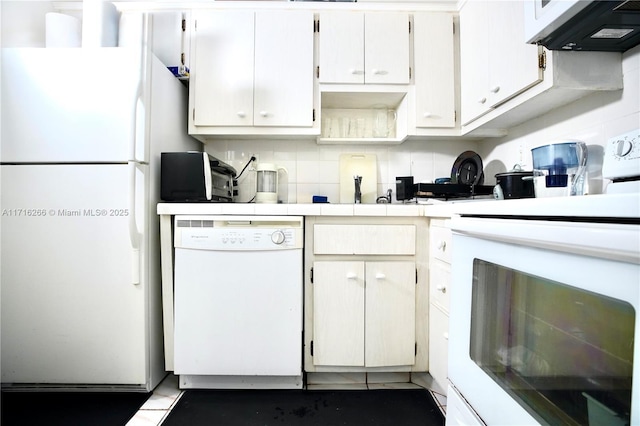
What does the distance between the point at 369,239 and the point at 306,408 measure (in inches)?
31.6

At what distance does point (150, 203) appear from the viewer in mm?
1376

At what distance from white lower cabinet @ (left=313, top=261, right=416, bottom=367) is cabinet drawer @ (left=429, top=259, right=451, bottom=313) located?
8 cm

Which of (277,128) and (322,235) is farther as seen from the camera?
(277,128)

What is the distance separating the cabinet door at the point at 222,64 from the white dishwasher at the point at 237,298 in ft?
2.58

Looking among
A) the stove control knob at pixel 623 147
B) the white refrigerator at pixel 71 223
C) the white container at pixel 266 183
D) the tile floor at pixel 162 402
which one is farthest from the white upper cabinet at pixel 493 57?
the white refrigerator at pixel 71 223

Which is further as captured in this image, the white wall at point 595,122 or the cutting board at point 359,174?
the cutting board at point 359,174

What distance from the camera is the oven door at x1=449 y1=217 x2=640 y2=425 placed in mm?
414

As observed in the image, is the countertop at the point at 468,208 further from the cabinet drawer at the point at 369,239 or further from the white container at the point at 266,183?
the white container at the point at 266,183

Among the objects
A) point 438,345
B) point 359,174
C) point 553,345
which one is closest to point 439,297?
point 438,345

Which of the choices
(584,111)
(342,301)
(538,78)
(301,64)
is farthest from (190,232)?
(584,111)

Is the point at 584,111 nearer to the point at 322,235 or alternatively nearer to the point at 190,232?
the point at 322,235

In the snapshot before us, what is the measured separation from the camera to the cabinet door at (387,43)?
1.76 meters

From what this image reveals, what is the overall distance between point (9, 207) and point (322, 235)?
1434 mm

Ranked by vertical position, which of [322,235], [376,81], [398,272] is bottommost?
[398,272]
